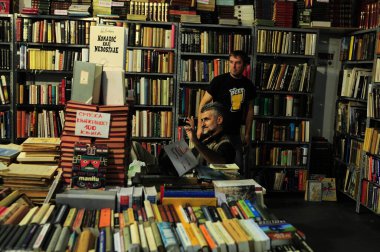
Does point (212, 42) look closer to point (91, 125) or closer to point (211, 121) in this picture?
point (211, 121)

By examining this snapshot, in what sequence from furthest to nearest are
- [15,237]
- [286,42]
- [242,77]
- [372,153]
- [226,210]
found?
[286,42]
[242,77]
[372,153]
[226,210]
[15,237]

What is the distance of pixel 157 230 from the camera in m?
1.71

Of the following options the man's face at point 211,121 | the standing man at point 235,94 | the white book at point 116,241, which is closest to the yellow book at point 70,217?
the white book at point 116,241

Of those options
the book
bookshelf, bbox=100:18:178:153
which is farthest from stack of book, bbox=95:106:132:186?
bookshelf, bbox=100:18:178:153

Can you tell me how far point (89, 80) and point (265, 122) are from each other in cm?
365

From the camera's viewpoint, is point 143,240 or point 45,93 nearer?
point 143,240

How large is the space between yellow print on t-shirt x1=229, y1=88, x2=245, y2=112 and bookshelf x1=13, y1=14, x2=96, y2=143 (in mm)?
1886

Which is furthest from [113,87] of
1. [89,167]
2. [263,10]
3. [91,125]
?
[263,10]

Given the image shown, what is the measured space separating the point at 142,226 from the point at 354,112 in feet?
14.5

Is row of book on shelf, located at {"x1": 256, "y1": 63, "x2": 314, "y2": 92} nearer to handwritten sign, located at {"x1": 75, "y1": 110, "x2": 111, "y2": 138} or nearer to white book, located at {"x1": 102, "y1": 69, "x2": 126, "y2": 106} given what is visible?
white book, located at {"x1": 102, "y1": 69, "x2": 126, "y2": 106}

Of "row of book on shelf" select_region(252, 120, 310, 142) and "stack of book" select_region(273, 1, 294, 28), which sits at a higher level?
"stack of book" select_region(273, 1, 294, 28)

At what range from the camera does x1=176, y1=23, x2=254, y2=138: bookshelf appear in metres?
5.36

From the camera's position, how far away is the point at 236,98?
16.0 ft

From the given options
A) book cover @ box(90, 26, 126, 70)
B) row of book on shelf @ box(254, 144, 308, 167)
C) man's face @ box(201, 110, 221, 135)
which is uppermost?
book cover @ box(90, 26, 126, 70)
